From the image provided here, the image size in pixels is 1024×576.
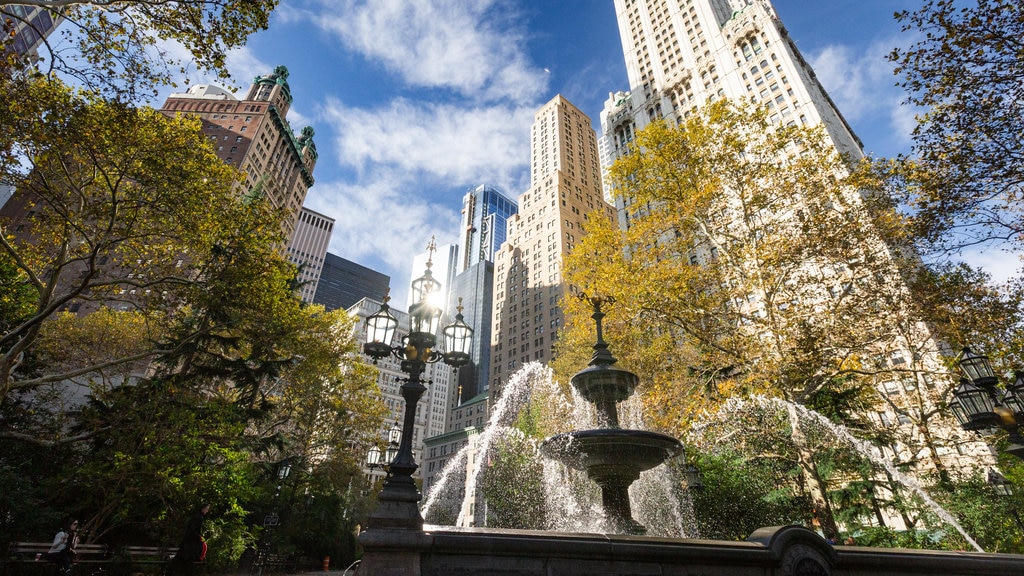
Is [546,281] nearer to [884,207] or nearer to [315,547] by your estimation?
[315,547]

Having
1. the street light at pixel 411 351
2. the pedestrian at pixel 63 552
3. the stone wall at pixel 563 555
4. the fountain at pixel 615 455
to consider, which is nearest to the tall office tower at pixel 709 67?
the fountain at pixel 615 455

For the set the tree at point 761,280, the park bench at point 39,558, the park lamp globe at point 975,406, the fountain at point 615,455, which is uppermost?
the tree at point 761,280

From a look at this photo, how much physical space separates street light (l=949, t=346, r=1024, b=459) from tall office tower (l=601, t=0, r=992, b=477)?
1214 inches

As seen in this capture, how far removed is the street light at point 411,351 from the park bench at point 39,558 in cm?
916

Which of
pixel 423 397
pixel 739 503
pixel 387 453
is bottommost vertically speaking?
pixel 739 503

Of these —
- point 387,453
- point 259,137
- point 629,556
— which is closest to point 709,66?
point 387,453

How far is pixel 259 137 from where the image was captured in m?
78.1

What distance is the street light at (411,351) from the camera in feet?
18.6

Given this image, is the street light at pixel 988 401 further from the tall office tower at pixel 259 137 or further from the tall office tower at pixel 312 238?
the tall office tower at pixel 312 238

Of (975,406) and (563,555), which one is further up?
(975,406)

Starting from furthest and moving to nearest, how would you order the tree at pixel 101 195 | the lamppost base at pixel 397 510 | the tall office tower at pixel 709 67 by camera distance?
the tall office tower at pixel 709 67, the tree at pixel 101 195, the lamppost base at pixel 397 510

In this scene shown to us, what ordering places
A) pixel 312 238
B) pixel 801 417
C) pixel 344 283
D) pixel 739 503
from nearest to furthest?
pixel 801 417 < pixel 739 503 < pixel 312 238 < pixel 344 283

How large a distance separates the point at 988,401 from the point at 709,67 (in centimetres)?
6008

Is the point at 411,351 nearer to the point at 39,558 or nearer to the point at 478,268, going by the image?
the point at 39,558
